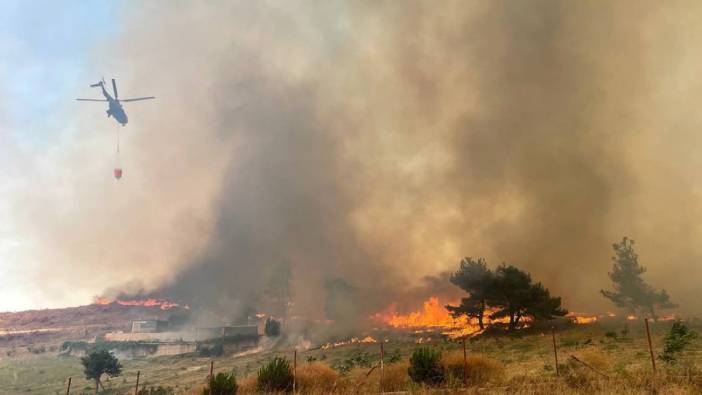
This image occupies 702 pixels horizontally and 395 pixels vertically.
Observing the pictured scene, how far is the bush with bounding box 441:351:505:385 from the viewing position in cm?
2367

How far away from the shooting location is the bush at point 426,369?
23.8 m

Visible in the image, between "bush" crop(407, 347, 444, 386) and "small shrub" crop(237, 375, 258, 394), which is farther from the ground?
"bush" crop(407, 347, 444, 386)

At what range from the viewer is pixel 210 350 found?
85438 mm

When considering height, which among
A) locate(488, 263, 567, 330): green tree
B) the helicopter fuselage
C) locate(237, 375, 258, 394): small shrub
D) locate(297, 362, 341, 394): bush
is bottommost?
locate(237, 375, 258, 394): small shrub

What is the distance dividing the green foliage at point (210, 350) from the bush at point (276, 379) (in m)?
66.1

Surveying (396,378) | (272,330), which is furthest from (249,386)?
(272,330)

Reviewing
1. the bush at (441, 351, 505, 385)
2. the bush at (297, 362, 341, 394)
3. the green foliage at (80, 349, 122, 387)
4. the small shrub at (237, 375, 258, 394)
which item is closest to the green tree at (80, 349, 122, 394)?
the green foliage at (80, 349, 122, 387)

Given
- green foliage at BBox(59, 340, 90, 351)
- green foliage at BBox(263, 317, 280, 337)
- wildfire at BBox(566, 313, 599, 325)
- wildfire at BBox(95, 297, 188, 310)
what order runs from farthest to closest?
wildfire at BBox(95, 297, 188, 310)
green foliage at BBox(263, 317, 280, 337)
green foliage at BBox(59, 340, 90, 351)
wildfire at BBox(566, 313, 599, 325)

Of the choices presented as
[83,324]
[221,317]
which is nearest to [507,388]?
[221,317]

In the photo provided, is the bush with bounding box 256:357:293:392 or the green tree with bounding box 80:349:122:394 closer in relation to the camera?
the bush with bounding box 256:357:293:392

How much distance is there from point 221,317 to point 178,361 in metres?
66.5

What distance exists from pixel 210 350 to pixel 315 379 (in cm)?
6916

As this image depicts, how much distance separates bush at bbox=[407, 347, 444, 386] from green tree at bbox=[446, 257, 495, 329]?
151 feet

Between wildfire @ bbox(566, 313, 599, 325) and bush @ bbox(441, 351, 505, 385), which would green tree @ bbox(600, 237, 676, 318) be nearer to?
wildfire @ bbox(566, 313, 599, 325)
